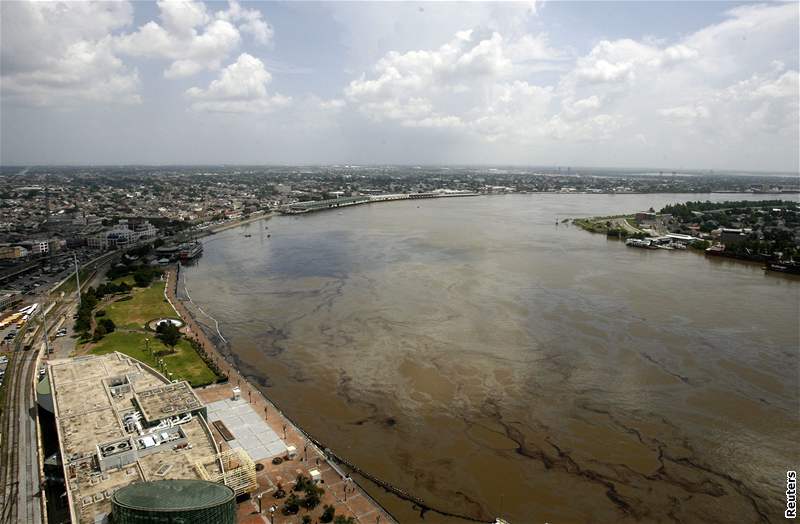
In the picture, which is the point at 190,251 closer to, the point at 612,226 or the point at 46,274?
the point at 46,274

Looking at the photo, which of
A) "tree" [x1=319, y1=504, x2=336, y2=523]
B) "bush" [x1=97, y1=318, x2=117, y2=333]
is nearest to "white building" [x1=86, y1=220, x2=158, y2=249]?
"bush" [x1=97, y1=318, x2=117, y2=333]

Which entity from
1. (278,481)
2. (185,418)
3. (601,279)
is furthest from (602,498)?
(601,279)

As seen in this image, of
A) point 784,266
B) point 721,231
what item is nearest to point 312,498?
point 784,266

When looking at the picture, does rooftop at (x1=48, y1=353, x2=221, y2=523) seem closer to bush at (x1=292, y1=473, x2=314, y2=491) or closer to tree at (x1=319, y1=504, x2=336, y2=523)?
bush at (x1=292, y1=473, x2=314, y2=491)

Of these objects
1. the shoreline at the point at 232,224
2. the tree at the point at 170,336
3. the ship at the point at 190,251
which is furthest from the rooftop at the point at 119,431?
the shoreline at the point at 232,224

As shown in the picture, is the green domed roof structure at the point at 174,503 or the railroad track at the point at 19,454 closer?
the green domed roof structure at the point at 174,503

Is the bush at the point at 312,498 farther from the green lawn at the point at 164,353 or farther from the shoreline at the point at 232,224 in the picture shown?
the shoreline at the point at 232,224

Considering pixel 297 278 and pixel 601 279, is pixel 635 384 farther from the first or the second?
pixel 297 278
